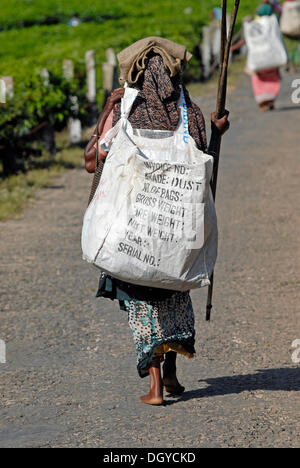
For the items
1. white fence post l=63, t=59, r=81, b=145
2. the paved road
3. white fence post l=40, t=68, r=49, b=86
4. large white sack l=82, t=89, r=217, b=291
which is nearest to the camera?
large white sack l=82, t=89, r=217, b=291

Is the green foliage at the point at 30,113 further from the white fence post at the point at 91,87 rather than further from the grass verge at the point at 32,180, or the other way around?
the white fence post at the point at 91,87

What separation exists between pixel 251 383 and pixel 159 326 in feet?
2.39

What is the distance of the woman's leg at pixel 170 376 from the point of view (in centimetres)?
477

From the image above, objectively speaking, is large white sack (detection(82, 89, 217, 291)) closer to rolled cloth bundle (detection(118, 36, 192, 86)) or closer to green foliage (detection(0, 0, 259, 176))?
rolled cloth bundle (detection(118, 36, 192, 86))

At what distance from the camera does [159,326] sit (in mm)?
4602

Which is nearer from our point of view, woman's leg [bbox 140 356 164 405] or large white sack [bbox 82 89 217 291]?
large white sack [bbox 82 89 217 291]

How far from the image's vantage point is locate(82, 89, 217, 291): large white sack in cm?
421

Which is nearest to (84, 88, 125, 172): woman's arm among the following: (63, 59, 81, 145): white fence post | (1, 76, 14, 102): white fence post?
(1, 76, 14, 102): white fence post

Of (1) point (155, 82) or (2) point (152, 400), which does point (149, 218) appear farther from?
(2) point (152, 400)

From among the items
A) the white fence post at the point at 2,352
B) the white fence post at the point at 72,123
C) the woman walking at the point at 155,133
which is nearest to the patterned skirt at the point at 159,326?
the woman walking at the point at 155,133

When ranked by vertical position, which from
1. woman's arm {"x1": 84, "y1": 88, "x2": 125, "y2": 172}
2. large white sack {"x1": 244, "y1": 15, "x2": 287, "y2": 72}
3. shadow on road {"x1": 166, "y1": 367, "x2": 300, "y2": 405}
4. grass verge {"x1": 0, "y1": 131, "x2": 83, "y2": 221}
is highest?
woman's arm {"x1": 84, "y1": 88, "x2": 125, "y2": 172}

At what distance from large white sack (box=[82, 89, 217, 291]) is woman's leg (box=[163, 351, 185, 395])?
2.18 feet

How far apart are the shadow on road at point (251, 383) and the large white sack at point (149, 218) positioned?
845 mm
